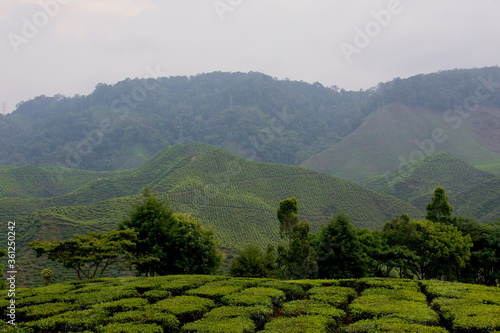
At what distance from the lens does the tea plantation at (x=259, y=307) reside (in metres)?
9.06

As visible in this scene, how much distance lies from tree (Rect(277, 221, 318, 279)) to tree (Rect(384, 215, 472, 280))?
6251 millimetres

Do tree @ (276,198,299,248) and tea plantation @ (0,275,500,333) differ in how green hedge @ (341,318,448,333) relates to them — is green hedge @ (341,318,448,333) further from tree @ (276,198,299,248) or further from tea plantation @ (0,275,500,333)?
tree @ (276,198,299,248)

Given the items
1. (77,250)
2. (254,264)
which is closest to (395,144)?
(254,264)

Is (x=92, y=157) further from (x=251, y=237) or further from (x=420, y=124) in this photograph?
(x=420, y=124)

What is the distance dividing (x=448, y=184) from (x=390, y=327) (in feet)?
269

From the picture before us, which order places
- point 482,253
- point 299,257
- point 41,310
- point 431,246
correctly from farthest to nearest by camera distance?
point 482,253 → point 431,246 → point 299,257 → point 41,310

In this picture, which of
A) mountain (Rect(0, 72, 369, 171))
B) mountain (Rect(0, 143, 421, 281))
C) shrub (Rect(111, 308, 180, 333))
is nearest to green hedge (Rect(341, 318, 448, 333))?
shrub (Rect(111, 308, 180, 333))

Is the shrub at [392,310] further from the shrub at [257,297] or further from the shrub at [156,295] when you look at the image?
the shrub at [156,295]

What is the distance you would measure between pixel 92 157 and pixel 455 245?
454 ft

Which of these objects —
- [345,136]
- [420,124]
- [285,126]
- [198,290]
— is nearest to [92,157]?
[285,126]

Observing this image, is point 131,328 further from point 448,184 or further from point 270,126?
point 270,126

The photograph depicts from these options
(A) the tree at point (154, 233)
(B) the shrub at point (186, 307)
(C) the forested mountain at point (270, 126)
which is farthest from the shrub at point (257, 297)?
(C) the forested mountain at point (270, 126)

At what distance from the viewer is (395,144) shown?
129750 mm

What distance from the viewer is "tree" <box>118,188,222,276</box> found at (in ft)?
75.4
